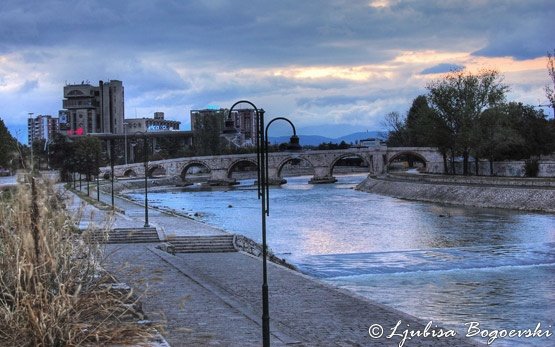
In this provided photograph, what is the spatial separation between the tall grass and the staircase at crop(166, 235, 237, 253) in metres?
17.5

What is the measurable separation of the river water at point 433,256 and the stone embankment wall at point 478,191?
7.57 ft

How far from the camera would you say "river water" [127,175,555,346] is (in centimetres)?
2006

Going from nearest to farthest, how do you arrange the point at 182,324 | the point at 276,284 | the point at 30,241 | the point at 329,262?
the point at 30,241 → the point at 182,324 → the point at 276,284 → the point at 329,262

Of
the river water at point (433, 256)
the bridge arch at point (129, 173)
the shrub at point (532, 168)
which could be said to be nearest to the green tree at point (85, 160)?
the river water at point (433, 256)

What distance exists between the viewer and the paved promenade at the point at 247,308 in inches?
531

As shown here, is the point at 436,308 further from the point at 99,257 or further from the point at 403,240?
the point at 403,240

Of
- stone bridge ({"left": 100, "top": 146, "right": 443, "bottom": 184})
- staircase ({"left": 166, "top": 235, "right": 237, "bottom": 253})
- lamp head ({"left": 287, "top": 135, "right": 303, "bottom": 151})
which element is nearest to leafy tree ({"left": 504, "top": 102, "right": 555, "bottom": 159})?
stone bridge ({"left": 100, "top": 146, "right": 443, "bottom": 184})

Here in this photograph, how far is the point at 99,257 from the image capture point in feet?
43.3

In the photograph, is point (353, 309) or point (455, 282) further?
point (455, 282)

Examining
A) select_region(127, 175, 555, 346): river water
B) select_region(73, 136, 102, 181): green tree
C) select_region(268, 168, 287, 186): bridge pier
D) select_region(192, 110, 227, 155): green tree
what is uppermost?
select_region(192, 110, 227, 155): green tree

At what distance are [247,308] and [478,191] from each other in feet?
176

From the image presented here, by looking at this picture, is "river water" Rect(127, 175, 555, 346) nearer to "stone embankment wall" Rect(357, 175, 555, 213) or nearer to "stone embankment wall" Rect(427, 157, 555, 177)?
"stone embankment wall" Rect(357, 175, 555, 213)

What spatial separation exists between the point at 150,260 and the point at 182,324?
1108cm

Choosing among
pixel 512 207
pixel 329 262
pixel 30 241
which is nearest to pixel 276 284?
pixel 329 262
